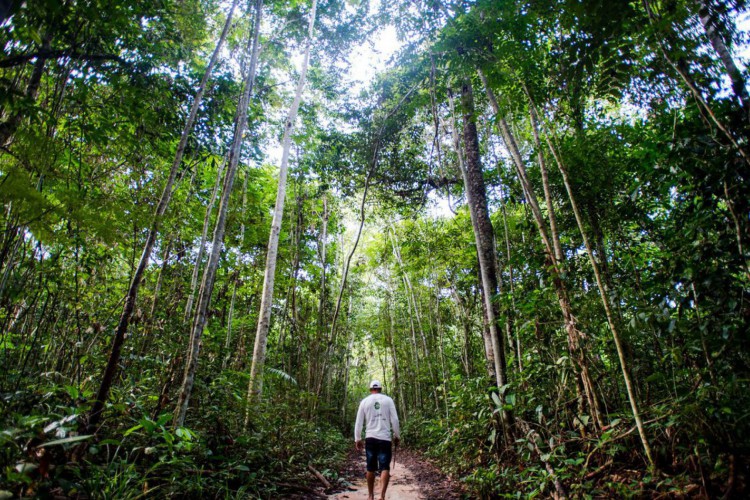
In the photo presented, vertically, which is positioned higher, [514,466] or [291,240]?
[291,240]

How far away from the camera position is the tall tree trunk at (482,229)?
486 cm

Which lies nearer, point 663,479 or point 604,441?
point 663,479

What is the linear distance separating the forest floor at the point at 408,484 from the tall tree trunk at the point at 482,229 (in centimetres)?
188

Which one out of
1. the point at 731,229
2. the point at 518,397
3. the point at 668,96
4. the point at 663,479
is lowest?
the point at 663,479

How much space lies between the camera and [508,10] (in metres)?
3.71

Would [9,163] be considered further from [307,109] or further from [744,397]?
[307,109]

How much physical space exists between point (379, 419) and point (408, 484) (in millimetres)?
2217

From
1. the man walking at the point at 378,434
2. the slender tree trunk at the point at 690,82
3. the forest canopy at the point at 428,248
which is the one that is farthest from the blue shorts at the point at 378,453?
the slender tree trunk at the point at 690,82

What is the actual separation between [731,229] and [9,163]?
6112 millimetres

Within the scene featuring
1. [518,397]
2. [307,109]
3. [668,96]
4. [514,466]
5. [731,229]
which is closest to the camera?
[731,229]

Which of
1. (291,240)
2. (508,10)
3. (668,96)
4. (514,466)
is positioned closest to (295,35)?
(291,240)

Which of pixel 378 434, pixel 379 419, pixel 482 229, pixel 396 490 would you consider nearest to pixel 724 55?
pixel 482 229

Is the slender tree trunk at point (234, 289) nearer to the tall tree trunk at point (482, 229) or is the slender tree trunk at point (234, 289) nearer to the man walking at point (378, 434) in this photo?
the man walking at point (378, 434)

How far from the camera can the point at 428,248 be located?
9367mm
